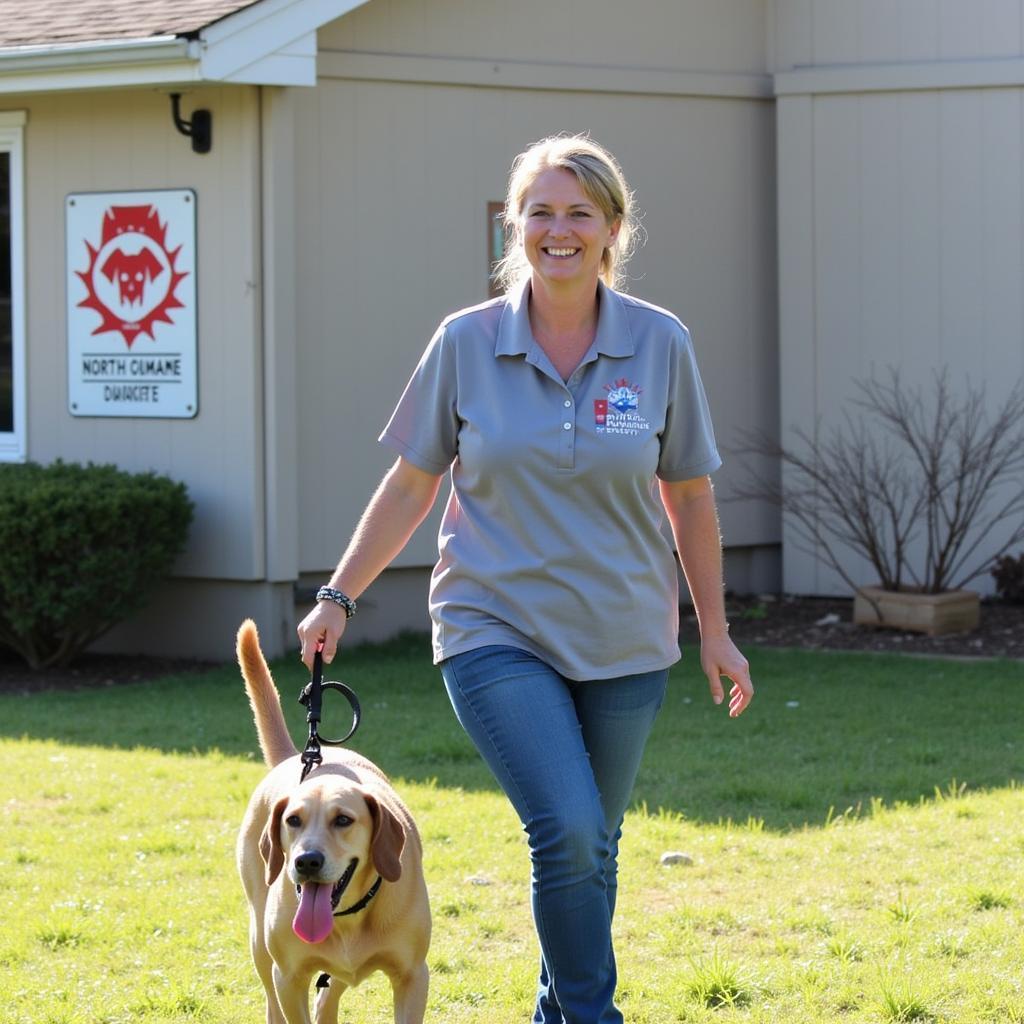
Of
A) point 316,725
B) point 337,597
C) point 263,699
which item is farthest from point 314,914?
point 263,699

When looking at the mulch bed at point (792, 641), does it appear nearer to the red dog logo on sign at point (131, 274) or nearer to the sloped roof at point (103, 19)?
the red dog logo on sign at point (131, 274)

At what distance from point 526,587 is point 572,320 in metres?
0.65

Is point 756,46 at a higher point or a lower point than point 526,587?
higher

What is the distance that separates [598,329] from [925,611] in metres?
7.43

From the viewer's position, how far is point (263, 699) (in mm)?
4816

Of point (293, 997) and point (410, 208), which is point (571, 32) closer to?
point (410, 208)

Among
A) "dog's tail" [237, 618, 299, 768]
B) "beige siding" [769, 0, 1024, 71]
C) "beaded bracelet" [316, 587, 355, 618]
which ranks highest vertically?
"beige siding" [769, 0, 1024, 71]

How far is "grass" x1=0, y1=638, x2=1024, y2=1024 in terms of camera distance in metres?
5.00

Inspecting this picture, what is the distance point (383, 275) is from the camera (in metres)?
11.3

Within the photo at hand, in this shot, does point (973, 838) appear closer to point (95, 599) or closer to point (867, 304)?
point (95, 599)

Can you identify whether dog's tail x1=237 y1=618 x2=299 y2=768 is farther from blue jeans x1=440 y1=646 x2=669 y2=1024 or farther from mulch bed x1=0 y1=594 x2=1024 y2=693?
mulch bed x1=0 y1=594 x2=1024 y2=693

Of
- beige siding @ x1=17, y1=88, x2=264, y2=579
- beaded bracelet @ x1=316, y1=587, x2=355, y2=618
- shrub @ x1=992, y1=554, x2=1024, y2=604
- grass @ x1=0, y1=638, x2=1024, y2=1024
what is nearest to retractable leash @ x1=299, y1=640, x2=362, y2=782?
beaded bracelet @ x1=316, y1=587, x2=355, y2=618

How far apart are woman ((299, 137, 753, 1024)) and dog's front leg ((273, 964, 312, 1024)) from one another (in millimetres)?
570

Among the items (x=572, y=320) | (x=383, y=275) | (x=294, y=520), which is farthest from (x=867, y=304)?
(x=572, y=320)
